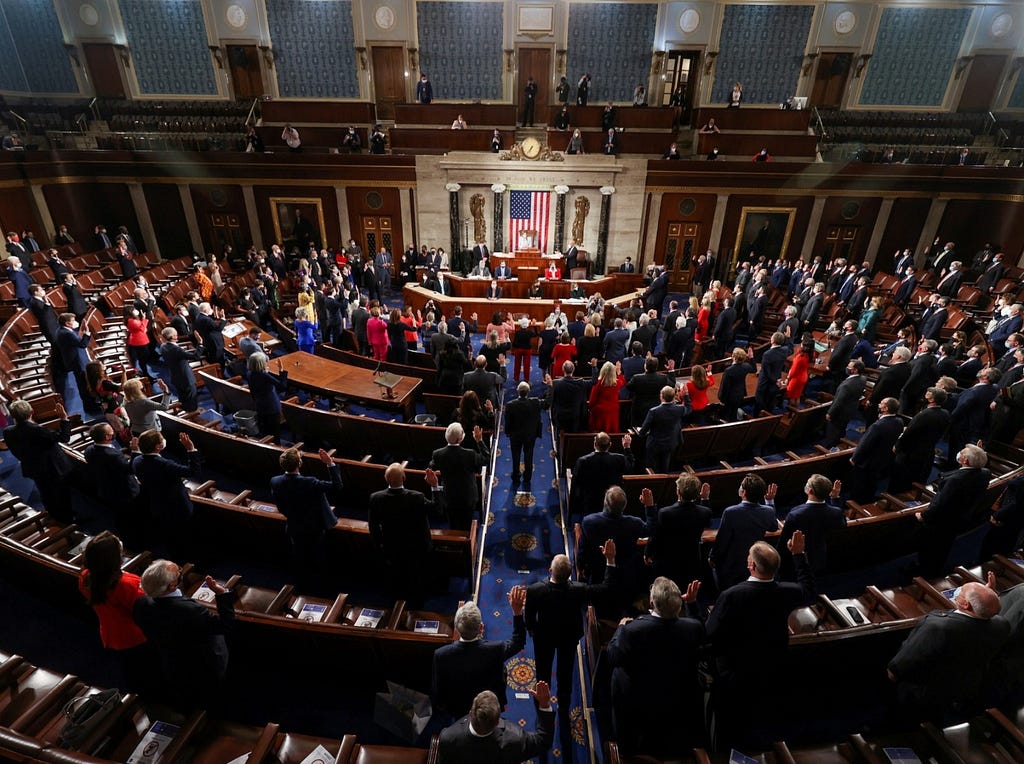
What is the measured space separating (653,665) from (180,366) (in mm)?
6726

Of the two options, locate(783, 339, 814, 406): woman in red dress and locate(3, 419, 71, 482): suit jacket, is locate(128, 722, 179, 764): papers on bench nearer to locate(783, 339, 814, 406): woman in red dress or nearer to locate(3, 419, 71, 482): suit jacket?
locate(3, 419, 71, 482): suit jacket

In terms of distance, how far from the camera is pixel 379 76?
53.9ft

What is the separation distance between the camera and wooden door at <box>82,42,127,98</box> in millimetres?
15984

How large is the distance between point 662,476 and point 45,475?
5.58 meters

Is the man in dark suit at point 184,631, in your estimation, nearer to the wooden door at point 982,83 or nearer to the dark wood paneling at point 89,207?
the dark wood paneling at point 89,207

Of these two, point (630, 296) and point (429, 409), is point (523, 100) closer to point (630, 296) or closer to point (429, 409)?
point (630, 296)

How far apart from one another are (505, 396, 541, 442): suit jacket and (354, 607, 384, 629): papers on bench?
2.37 m

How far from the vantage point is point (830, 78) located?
52.3 ft

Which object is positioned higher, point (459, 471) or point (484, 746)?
point (484, 746)

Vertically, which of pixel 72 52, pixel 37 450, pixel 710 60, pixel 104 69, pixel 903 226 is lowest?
pixel 37 450

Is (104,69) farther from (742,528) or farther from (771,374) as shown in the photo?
(742,528)

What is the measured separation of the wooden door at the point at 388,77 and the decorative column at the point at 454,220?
13.8 ft

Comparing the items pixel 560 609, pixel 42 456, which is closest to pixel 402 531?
pixel 560 609

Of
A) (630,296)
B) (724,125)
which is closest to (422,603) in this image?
(630,296)
